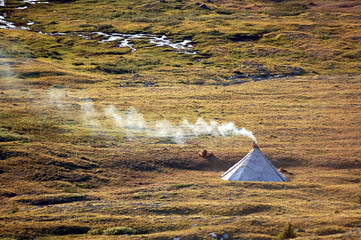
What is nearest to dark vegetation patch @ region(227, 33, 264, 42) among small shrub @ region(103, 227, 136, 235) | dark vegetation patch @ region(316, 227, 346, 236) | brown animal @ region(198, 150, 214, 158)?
brown animal @ region(198, 150, 214, 158)

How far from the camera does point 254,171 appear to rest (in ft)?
109

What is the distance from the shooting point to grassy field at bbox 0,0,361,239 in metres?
23.7

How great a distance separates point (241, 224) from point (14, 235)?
13.2 meters

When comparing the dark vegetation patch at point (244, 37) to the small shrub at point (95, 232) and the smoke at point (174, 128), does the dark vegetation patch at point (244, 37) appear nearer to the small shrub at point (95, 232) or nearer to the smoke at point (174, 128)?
the smoke at point (174, 128)

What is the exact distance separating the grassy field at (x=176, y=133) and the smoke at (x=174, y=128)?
356mm

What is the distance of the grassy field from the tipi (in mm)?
1273

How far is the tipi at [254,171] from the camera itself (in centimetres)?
3256

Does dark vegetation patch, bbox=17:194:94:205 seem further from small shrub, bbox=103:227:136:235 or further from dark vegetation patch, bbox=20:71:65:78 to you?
dark vegetation patch, bbox=20:71:65:78

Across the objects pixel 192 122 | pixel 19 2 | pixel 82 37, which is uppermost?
pixel 19 2

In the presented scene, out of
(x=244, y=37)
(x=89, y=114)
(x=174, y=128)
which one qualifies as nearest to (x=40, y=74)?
(x=89, y=114)

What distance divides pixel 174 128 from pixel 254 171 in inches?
646

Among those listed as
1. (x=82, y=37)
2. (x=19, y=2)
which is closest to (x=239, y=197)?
(x=82, y=37)

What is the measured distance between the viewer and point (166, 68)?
3435 inches

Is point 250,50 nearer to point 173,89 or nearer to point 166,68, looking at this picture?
point 166,68
